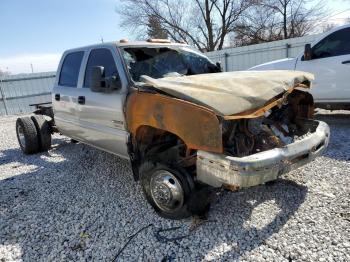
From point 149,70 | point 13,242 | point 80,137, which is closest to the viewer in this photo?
point 13,242

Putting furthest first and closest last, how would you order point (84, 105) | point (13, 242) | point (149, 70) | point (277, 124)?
point (84, 105) → point (149, 70) → point (277, 124) → point (13, 242)

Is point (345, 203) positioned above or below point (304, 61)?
below

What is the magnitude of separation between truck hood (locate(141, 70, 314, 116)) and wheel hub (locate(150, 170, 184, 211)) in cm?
83

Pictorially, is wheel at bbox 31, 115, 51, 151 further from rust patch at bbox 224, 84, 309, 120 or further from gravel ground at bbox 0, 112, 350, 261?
rust patch at bbox 224, 84, 309, 120

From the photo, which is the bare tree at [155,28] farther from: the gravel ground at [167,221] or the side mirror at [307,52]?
the gravel ground at [167,221]

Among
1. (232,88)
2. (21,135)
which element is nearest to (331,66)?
(232,88)

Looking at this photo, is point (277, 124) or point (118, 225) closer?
point (118, 225)

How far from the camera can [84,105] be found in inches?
186

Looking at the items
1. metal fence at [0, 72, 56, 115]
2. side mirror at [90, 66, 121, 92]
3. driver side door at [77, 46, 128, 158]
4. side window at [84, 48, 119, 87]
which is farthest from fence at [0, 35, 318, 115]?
side mirror at [90, 66, 121, 92]

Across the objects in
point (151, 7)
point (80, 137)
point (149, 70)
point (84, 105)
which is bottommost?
point (80, 137)

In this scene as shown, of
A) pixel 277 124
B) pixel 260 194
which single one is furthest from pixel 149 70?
pixel 260 194

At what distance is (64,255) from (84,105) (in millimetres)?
2290

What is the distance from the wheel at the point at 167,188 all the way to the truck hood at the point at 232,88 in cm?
76

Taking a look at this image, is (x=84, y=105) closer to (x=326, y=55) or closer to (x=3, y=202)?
(x=3, y=202)
